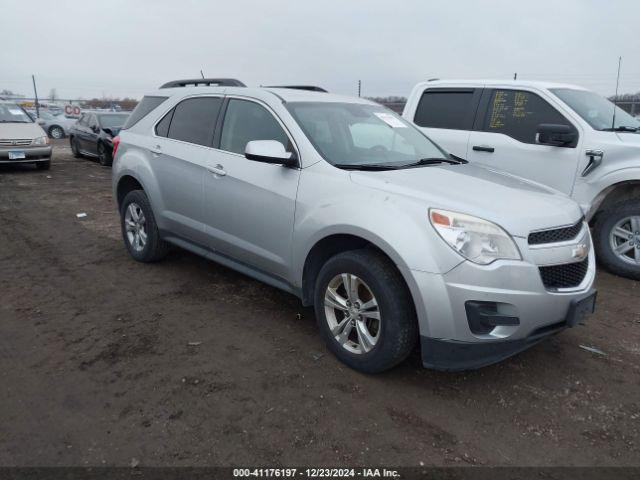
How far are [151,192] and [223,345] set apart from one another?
6.55 feet

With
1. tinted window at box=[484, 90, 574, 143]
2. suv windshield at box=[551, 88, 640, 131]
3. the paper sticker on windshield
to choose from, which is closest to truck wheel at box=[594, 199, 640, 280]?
suv windshield at box=[551, 88, 640, 131]

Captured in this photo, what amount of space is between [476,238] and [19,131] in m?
12.0

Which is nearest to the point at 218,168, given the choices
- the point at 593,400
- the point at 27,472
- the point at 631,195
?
the point at 27,472

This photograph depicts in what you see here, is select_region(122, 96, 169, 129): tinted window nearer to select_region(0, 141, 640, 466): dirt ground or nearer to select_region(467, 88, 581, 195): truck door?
select_region(0, 141, 640, 466): dirt ground

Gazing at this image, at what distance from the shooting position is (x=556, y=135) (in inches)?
202

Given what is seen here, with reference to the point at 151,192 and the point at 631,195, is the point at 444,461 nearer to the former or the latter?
the point at 151,192

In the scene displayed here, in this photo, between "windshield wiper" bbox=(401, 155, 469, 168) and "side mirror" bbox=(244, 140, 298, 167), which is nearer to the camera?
"side mirror" bbox=(244, 140, 298, 167)

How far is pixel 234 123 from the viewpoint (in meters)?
4.23

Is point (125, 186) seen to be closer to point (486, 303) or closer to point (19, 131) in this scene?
point (486, 303)

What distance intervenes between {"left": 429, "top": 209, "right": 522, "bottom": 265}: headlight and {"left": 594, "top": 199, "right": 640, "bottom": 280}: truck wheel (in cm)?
306

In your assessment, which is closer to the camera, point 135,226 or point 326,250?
point 326,250

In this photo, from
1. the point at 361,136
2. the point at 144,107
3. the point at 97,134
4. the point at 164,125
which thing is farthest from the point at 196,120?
the point at 97,134

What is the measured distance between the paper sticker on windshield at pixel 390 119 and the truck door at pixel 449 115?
5.98 ft

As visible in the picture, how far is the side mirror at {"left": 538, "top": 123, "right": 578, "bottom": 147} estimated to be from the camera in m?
5.09
